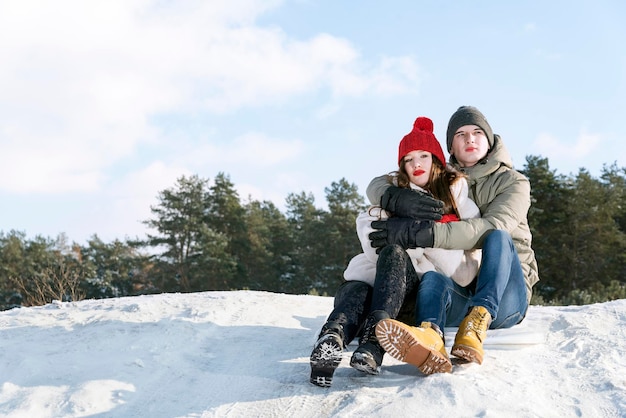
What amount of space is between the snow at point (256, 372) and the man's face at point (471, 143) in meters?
1.00

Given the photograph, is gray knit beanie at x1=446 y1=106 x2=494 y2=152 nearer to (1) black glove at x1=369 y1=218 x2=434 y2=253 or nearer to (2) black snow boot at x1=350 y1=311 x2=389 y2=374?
(1) black glove at x1=369 y1=218 x2=434 y2=253

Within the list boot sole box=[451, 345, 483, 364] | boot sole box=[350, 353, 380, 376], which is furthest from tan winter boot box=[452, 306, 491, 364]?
boot sole box=[350, 353, 380, 376]

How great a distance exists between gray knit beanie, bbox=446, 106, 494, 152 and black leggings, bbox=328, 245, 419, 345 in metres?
0.96

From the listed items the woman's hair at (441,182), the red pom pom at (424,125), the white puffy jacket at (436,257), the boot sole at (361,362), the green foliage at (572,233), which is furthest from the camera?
the green foliage at (572,233)

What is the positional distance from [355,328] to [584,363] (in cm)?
118

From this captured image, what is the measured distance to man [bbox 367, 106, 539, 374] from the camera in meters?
2.50

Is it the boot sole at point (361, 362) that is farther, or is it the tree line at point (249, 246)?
the tree line at point (249, 246)

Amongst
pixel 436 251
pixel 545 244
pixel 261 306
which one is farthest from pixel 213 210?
pixel 436 251

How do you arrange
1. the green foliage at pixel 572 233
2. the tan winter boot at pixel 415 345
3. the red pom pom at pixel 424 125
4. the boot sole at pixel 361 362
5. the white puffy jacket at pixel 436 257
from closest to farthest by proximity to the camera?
the tan winter boot at pixel 415 345 → the boot sole at pixel 361 362 → the white puffy jacket at pixel 436 257 → the red pom pom at pixel 424 125 → the green foliage at pixel 572 233

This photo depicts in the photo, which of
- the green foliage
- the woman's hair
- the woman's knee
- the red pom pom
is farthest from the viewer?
the green foliage

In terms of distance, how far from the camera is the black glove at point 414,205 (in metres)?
2.86

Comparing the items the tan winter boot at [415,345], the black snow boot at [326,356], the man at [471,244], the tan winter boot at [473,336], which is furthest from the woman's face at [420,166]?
the black snow boot at [326,356]

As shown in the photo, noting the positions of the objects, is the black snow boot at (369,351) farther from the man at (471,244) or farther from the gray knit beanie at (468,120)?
the gray knit beanie at (468,120)

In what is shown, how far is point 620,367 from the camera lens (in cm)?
282
